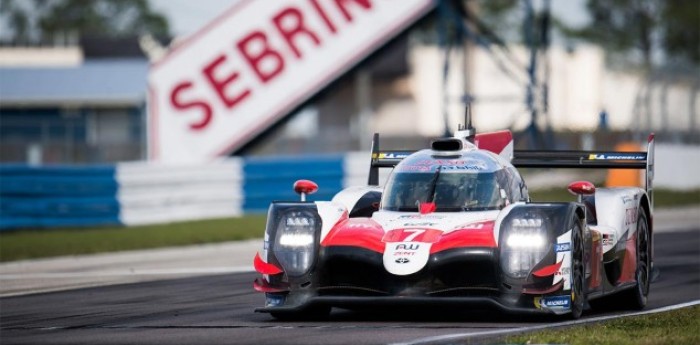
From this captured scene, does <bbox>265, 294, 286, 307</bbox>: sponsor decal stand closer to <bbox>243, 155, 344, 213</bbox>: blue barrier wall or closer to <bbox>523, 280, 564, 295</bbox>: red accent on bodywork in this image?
<bbox>523, 280, 564, 295</bbox>: red accent on bodywork

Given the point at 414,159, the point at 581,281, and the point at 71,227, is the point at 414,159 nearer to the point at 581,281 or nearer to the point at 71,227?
Answer: the point at 581,281

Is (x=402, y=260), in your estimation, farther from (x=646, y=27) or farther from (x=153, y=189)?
(x=646, y=27)

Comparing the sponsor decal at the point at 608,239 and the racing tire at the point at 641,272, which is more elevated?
the sponsor decal at the point at 608,239

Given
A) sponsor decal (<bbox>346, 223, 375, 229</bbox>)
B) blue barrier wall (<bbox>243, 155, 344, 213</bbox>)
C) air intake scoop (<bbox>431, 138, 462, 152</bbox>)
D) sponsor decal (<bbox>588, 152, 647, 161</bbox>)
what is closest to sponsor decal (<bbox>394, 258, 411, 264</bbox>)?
sponsor decal (<bbox>346, 223, 375, 229</bbox>)

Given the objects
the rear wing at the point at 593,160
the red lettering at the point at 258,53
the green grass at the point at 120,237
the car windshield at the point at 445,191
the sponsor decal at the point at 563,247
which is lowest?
the green grass at the point at 120,237

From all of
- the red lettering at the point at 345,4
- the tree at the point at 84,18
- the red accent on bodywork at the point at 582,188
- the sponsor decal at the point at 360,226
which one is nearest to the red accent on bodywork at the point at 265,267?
the sponsor decal at the point at 360,226

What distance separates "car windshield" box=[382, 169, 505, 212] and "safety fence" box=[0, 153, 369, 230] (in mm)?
13685

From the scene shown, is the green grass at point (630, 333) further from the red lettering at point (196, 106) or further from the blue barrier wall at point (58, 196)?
the red lettering at point (196, 106)

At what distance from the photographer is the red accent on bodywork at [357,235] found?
10523 mm

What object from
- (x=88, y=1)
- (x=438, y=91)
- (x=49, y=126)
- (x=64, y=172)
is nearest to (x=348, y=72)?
(x=64, y=172)

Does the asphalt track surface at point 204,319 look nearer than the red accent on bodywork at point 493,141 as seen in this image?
Yes

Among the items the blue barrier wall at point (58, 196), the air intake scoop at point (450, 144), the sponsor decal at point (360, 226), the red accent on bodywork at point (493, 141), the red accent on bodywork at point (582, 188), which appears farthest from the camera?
the blue barrier wall at point (58, 196)

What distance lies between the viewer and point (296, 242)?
35.4 ft

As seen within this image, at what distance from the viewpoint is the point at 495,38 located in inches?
1415
